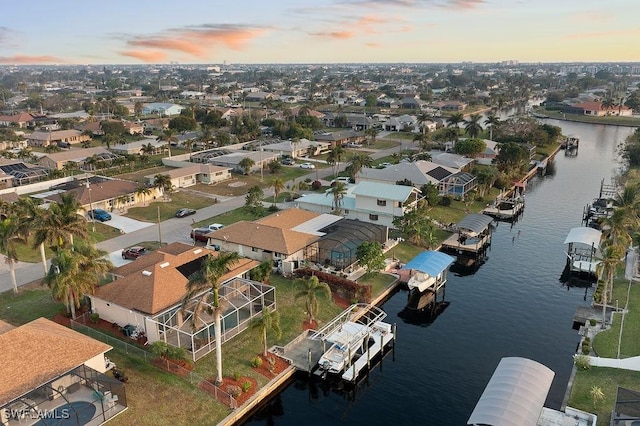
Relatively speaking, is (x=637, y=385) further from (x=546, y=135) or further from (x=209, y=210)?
(x=546, y=135)

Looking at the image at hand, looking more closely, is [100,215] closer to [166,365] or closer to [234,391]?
[166,365]

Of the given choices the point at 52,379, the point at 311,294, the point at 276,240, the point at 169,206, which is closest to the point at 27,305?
the point at 52,379

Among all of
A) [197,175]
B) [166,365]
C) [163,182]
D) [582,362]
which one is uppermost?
[163,182]

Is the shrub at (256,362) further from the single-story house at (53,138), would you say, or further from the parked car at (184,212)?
the single-story house at (53,138)

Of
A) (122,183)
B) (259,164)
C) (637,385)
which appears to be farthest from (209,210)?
(637,385)

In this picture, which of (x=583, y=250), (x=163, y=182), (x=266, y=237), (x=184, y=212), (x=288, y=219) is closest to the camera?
(x=266, y=237)
